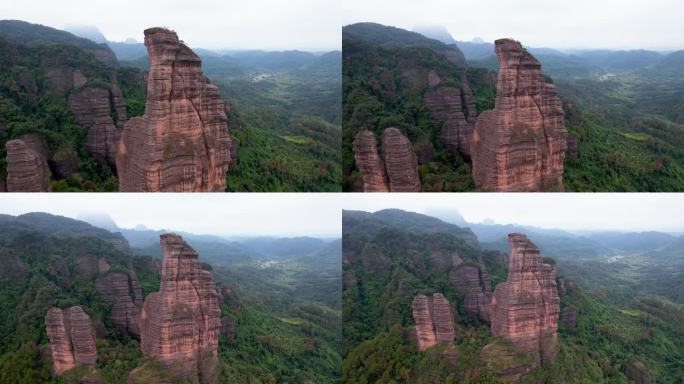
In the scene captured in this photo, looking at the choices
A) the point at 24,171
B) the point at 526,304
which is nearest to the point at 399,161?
the point at 526,304

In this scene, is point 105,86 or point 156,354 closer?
point 156,354

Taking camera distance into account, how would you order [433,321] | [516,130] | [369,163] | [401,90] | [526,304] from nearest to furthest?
[516,130] → [369,163] → [401,90] → [526,304] → [433,321]

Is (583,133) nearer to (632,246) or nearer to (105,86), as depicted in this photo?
(632,246)

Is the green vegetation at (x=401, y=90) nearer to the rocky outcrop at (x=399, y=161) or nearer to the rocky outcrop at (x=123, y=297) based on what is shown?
the rocky outcrop at (x=399, y=161)

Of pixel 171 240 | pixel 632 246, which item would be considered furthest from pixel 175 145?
pixel 632 246

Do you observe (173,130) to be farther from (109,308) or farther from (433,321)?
(433,321)

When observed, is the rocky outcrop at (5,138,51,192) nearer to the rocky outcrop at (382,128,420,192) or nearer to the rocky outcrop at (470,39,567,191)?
the rocky outcrop at (382,128,420,192)
